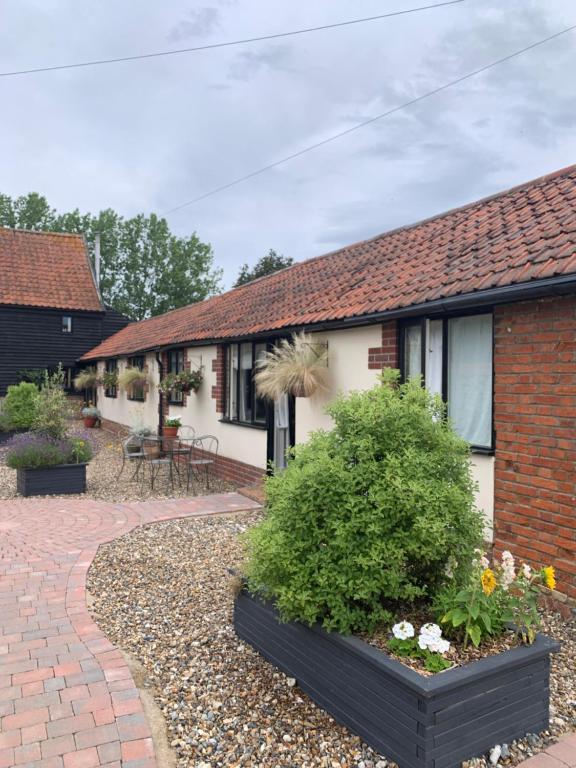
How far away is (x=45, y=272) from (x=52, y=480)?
1873cm

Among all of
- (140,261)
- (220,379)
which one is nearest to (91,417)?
(220,379)

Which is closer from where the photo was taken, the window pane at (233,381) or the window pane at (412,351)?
the window pane at (412,351)

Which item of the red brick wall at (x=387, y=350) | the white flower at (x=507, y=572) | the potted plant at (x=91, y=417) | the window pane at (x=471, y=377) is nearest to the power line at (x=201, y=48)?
the red brick wall at (x=387, y=350)

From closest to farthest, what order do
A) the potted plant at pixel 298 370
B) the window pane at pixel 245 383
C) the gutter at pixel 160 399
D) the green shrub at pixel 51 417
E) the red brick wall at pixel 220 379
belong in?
the potted plant at pixel 298 370, the window pane at pixel 245 383, the green shrub at pixel 51 417, the red brick wall at pixel 220 379, the gutter at pixel 160 399

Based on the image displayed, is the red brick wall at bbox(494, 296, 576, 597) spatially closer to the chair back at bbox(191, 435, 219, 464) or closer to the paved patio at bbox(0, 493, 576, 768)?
the paved patio at bbox(0, 493, 576, 768)

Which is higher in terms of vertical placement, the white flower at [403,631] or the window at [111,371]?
the window at [111,371]

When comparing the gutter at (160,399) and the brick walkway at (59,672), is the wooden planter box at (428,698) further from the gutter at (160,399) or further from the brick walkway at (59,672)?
the gutter at (160,399)

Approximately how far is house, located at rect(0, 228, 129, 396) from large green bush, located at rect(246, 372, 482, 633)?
75.3 ft

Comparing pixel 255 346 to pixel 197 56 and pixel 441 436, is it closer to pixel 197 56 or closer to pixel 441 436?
pixel 197 56

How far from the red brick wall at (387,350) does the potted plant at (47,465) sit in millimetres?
5377

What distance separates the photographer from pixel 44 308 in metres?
23.5

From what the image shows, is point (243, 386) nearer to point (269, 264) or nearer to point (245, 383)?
point (245, 383)

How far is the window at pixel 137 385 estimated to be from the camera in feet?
49.2

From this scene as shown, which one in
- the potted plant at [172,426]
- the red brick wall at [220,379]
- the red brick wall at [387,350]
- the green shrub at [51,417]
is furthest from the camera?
the potted plant at [172,426]
